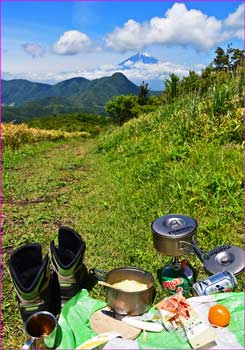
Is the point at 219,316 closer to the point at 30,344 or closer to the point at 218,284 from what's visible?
the point at 218,284

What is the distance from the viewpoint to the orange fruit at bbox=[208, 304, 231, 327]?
241cm

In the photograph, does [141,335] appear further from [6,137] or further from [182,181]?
[6,137]

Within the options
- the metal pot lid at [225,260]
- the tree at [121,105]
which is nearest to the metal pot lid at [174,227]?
the metal pot lid at [225,260]

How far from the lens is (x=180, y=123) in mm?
7836

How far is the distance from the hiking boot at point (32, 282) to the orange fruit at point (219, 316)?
1.23 metres

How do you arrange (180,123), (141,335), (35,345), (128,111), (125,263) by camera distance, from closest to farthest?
(35,345) < (141,335) < (125,263) < (180,123) < (128,111)

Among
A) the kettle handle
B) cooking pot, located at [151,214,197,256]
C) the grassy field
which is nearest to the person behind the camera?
the kettle handle

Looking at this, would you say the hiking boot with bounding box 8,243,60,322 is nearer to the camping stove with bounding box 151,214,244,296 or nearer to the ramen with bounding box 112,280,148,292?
the ramen with bounding box 112,280,148,292

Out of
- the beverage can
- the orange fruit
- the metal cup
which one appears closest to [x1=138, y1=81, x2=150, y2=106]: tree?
the beverage can

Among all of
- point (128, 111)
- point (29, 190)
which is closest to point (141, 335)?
point (29, 190)

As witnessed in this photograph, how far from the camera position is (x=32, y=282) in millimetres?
2576

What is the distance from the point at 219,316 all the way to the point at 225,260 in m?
0.54

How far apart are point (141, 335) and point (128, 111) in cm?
4311

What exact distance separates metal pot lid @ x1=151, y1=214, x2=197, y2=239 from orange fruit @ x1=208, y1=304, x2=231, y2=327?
569 mm
